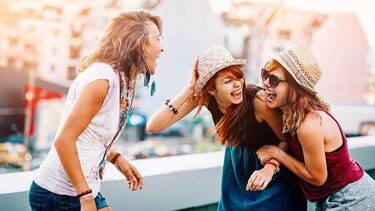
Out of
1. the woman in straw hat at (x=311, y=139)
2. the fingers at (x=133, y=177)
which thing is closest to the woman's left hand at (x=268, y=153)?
the woman in straw hat at (x=311, y=139)

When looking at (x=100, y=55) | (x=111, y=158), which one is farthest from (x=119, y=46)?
(x=111, y=158)

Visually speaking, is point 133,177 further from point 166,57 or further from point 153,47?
point 166,57

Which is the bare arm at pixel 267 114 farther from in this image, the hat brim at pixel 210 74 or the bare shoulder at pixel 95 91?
the bare shoulder at pixel 95 91

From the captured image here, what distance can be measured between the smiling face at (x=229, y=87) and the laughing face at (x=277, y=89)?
83 millimetres

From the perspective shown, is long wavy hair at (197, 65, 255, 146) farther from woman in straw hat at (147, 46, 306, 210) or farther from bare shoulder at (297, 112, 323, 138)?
bare shoulder at (297, 112, 323, 138)

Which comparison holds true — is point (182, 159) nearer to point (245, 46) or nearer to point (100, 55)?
point (100, 55)

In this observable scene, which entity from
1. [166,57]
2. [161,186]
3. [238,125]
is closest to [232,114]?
[238,125]

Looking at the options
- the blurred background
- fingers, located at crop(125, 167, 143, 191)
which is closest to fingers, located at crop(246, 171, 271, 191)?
fingers, located at crop(125, 167, 143, 191)

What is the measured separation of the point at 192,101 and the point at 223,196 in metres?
0.33

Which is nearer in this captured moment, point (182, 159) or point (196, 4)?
point (182, 159)

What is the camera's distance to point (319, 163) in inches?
53.9

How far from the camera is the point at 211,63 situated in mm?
1462

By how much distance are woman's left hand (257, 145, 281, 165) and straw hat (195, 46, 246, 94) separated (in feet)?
0.87

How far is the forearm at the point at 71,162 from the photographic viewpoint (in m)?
1.12
